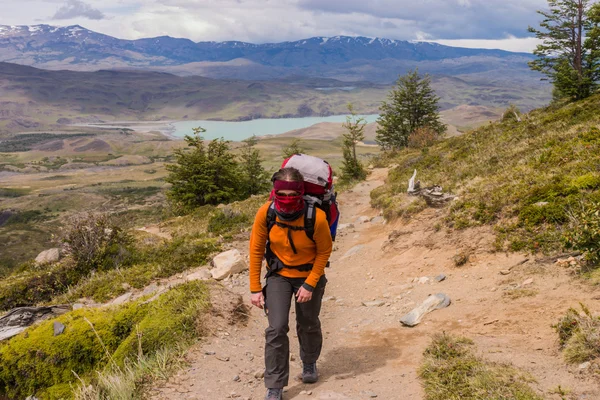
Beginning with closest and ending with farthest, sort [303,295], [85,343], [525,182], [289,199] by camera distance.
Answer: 1. [289,199]
2. [303,295]
3. [85,343]
4. [525,182]

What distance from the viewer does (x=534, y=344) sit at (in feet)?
17.0

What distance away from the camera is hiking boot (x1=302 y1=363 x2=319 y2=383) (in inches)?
211

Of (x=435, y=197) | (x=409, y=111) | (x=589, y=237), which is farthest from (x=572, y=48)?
(x=589, y=237)

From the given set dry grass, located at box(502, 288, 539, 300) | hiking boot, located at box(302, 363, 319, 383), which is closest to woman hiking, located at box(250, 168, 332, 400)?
hiking boot, located at box(302, 363, 319, 383)

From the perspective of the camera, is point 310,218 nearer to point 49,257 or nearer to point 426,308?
point 426,308

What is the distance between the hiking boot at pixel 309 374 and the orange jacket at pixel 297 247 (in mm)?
1225

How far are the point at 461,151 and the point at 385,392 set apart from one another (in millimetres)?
16585

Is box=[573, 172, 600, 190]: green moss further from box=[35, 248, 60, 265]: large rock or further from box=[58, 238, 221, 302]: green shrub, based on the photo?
Answer: box=[35, 248, 60, 265]: large rock

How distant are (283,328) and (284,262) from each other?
76 centimetres

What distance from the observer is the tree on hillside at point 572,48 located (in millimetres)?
24953

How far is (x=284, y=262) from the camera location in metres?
5.08

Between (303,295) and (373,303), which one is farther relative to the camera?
(373,303)

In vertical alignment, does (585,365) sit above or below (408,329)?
above

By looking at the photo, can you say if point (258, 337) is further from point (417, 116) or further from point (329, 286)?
point (417, 116)
